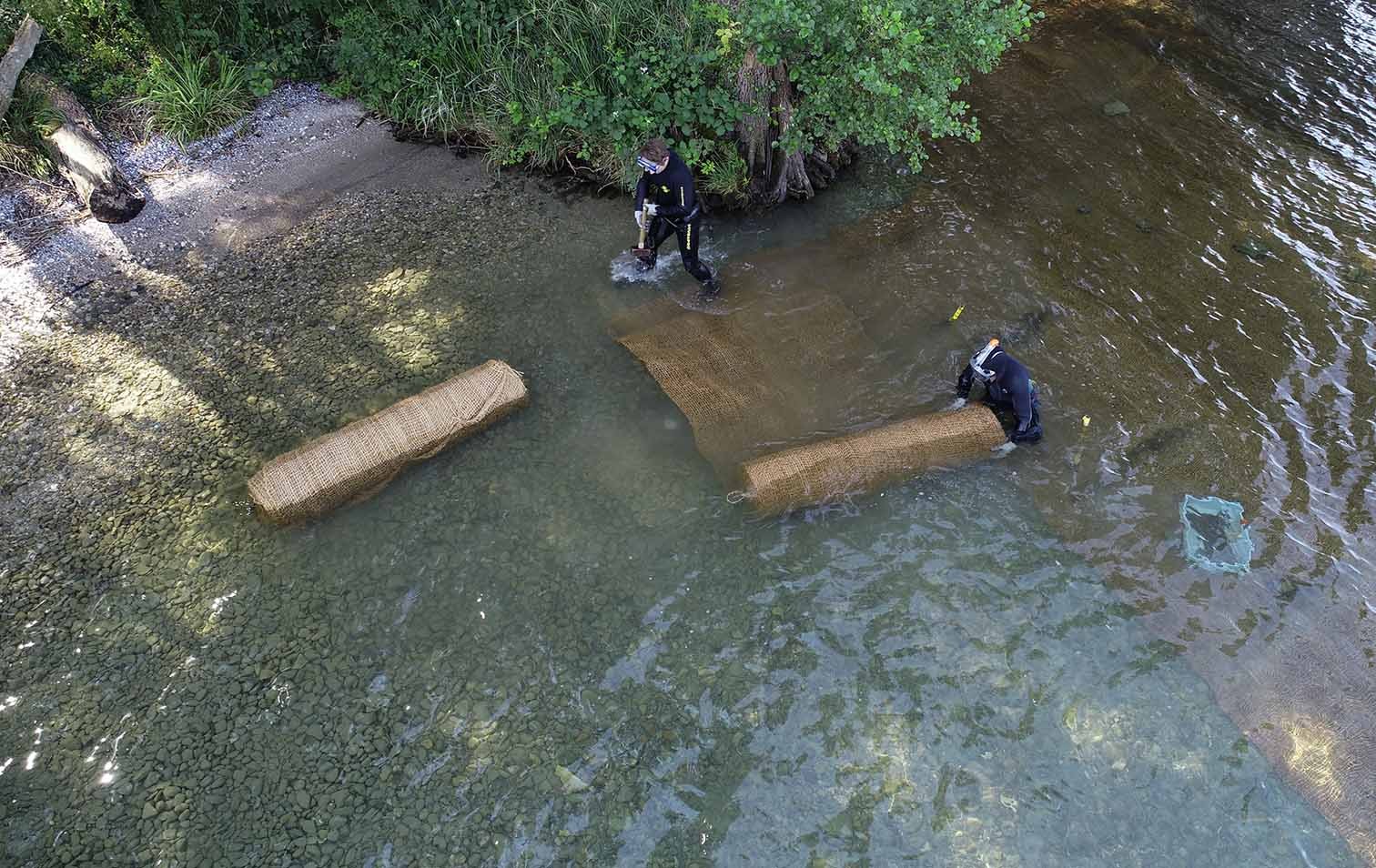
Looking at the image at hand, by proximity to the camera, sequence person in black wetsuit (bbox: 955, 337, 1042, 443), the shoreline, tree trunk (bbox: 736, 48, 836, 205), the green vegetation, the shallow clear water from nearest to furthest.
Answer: the shallow clear water → person in black wetsuit (bbox: 955, 337, 1042, 443) → the green vegetation → the shoreline → tree trunk (bbox: 736, 48, 836, 205)

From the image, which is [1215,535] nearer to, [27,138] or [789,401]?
[789,401]

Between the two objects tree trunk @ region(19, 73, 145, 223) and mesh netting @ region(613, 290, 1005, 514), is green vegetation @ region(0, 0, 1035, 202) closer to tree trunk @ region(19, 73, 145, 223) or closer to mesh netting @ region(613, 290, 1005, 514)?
tree trunk @ region(19, 73, 145, 223)

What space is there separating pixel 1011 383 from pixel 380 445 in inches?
194

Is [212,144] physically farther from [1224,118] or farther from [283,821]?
[1224,118]

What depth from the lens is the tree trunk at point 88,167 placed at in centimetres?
799

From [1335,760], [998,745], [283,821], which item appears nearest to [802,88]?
Answer: [998,745]

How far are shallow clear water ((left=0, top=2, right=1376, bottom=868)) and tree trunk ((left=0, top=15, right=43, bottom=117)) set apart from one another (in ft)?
17.4

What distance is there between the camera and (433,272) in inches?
305

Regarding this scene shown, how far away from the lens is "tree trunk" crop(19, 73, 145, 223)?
7.99 meters

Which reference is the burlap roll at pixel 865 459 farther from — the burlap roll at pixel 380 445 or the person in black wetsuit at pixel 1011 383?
the burlap roll at pixel 380 445

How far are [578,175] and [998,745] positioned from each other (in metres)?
7.28

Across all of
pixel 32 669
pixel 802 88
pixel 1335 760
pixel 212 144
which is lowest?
pixel 1335 760

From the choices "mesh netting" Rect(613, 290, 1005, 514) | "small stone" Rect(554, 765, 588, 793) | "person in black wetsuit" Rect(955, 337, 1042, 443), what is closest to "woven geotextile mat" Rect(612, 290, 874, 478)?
"mesh netting" Rect(613, 290, 1005, 514)

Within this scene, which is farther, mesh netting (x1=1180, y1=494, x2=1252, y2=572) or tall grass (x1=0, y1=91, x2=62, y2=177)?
tall grass (x1=0, y1=91, x2=62, y2=177)
